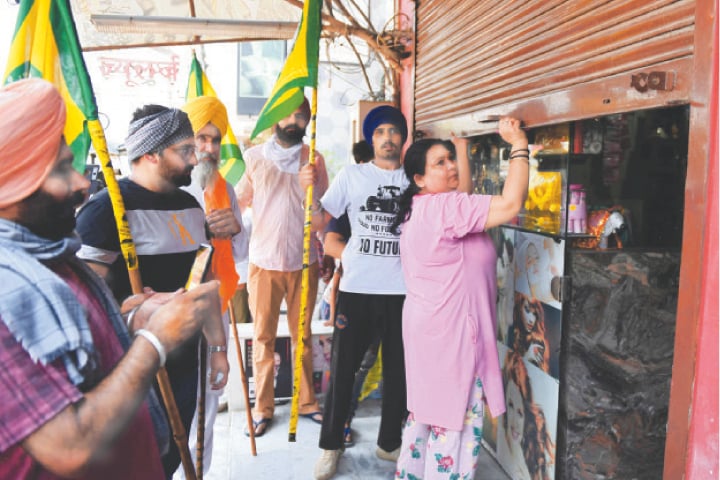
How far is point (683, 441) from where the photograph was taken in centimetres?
159

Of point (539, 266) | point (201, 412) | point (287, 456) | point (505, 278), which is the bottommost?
point (287, 456)

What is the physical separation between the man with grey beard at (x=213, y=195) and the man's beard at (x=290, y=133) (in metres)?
0.92

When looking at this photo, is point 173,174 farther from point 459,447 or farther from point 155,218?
point 459,447

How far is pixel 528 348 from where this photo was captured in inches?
113

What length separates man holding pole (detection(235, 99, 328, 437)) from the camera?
392 centimetres

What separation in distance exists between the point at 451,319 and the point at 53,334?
1878 millimetres

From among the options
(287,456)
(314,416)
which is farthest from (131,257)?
(314,416)

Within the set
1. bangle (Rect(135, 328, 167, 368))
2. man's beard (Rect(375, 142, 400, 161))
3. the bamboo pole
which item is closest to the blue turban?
man's beard (Rect(375, 142, 400, 161))

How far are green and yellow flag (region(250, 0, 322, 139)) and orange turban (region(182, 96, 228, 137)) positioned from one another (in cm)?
33

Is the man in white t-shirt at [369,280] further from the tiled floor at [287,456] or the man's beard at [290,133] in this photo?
the man's beard at [290,133]

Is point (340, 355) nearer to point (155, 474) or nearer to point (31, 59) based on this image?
point (155, 474)

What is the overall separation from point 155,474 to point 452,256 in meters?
1.62

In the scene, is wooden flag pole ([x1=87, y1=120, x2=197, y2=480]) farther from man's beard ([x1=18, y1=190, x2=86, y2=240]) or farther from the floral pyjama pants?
the floral pyjama pants

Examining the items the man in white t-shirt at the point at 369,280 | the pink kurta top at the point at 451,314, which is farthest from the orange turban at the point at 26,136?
the man in white t-shirt at the point at 369,280
